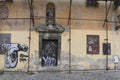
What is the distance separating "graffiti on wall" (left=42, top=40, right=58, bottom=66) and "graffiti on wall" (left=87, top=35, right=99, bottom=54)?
230 centimetres

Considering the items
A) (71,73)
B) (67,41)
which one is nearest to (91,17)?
(67,41)

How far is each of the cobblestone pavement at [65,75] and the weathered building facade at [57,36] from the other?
0.59 metres

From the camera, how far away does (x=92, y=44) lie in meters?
21.4

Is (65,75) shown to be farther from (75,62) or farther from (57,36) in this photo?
(57,36)

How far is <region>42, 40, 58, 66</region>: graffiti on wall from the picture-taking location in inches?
831

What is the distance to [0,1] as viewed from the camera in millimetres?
20906

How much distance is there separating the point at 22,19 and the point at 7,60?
2984mm

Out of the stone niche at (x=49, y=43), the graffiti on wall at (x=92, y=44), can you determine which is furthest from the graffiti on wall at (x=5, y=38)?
the graffiti on wall at (x=92, y=44)

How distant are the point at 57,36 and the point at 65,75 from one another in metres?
2.94

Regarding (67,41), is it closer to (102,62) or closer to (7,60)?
(102,62)

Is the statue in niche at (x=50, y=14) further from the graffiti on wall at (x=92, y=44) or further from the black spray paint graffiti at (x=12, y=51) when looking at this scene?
the graffiti on wall at (x=92, y=44)

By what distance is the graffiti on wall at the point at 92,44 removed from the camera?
21.2 metres

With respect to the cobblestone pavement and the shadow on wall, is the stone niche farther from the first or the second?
the cobblestone pavement

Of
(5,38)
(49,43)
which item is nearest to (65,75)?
(49,43)
